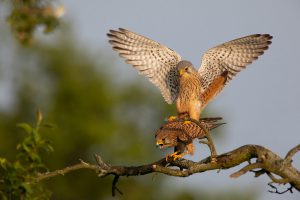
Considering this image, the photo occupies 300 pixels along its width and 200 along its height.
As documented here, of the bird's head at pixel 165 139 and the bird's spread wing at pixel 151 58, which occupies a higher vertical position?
the bird's spread wing at pixel 151 58

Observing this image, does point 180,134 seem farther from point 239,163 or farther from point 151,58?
point 151,58

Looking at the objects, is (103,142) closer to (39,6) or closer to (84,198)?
(84,198)

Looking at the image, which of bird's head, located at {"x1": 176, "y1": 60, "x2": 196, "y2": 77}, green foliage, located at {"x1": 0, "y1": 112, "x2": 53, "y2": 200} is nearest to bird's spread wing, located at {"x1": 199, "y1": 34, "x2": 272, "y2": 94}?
bird's head, located at {"x1": 176, "y1": 60, "x2": 196, "y2": 77}

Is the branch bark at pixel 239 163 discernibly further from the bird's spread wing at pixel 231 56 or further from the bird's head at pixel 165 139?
the bird's spread wing at pixel 231 56

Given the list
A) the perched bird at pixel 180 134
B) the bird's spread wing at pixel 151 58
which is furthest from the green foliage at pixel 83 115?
the perched bird at pixel 180 134

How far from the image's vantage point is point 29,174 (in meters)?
6.10

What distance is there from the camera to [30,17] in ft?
27.8

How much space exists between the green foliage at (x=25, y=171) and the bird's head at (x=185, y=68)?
2.48 metres

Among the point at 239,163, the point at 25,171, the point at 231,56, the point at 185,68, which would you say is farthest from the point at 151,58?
the point at 239,163

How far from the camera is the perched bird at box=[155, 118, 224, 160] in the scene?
6625 mm

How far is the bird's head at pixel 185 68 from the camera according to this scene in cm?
844

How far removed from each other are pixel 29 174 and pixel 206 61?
310cm

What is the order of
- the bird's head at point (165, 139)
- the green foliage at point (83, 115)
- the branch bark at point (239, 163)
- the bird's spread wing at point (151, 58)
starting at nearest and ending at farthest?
the branch bark at point (239, 163) → the bird's head at point (165, 139) → the bird's spread wing at point (151, 58) → the green foliage at point (83, 115)

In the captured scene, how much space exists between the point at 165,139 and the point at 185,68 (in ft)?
6.30
